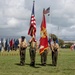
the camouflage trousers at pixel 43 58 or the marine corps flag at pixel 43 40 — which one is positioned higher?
the marine corps flag at pixel 43 40

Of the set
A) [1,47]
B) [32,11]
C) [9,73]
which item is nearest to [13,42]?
[1,47]

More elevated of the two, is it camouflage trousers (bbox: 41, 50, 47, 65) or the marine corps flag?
the marine corps flag

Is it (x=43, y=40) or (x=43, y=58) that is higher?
(x=43, y=40)

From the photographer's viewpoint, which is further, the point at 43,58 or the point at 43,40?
the point at 43,40

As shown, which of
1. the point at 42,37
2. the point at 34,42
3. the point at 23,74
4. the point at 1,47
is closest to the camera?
the point at 23,74

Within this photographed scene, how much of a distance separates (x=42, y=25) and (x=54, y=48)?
282 cm

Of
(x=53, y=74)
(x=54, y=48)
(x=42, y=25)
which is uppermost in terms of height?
(x=42, y=25)

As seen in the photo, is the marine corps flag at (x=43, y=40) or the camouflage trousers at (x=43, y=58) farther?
the marine corps flag at (x=43, y=40)

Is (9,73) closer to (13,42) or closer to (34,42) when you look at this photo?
(34,42)

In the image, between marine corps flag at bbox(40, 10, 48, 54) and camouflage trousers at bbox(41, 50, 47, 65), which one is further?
marine corps flag at bbox(40, 10, 48, 54)

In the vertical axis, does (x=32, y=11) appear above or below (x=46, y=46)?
above

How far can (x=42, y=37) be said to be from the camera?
987 inches

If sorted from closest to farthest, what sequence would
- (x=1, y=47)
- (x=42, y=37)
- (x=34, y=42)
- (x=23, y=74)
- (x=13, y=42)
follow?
(x=23, y=74) → (x=34, y=42) → (x=42, y=37) → (x=1, y=47) → (x=13, y=42)

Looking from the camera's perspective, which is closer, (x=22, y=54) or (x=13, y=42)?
(x=22, y=54)
